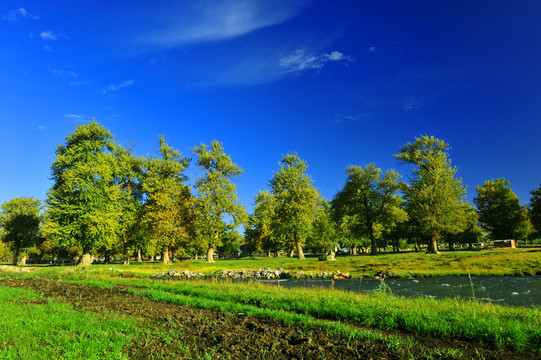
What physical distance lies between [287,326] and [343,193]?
48.3 m

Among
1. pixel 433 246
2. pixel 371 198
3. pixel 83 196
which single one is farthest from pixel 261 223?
pixel 83 196

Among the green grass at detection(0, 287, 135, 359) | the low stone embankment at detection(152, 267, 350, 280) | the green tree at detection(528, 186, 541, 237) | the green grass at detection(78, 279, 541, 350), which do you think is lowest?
the low stone embankment at detection(152, 267, 350, 280)

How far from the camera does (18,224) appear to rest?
5881cm

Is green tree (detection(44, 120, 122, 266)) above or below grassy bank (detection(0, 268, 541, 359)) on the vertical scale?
above

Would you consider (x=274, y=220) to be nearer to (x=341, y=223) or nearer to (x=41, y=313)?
(x=341, y=223)

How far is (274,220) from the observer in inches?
2131

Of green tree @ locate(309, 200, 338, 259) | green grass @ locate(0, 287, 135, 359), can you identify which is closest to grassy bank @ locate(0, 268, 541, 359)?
green grass @ locate(0, 287, 135, 359)

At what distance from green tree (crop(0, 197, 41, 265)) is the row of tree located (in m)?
0.21

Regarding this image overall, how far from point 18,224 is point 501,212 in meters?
101

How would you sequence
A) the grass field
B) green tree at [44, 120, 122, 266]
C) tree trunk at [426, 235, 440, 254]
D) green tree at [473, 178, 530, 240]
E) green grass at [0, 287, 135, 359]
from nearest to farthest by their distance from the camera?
1. the grass field
2. green grass at [0, 287, 135, 359]
3. green tree at [44, 120, 122, 266]
4. tree trunk at [426, 235, 440, 254]
5. green tree at [473, 178, 530, 240]

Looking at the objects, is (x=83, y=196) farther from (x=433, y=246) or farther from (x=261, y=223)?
(x=433, y=246)

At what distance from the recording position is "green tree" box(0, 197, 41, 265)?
5903 centimetres

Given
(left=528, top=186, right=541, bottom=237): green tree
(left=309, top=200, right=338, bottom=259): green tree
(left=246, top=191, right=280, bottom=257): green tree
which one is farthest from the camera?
(left=246, top=191, right=280, bottom=257): green tree

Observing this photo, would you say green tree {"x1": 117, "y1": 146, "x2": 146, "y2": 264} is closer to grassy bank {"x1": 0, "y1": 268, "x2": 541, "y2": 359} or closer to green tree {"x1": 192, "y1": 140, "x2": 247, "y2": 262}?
green tree {"x1": 192, "y1": 140, "x2": 247, "y2": 262}
